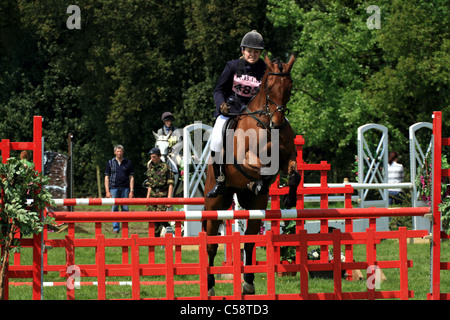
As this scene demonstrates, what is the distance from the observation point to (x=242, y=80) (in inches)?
325

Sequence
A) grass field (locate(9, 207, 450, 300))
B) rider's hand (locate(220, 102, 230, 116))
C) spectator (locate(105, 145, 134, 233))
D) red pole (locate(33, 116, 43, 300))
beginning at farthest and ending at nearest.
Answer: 1. spectator (locate(105, 145, 134, 233))
2. grass field (locate(9, 207, 450, 300))
3. rider's hand (locate(220, 102, 230, 116))
4. red pole (locate(33, 116, 43, 300))

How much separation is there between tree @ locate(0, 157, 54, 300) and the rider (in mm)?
2011

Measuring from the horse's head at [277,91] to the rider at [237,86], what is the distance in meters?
0.67

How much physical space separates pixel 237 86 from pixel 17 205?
9.36 ft

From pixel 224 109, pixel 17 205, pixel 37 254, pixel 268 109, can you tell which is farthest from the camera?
pixel 224 109

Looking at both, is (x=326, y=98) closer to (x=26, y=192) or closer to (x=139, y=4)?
(x=139, y=4)

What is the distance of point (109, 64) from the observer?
30.8m

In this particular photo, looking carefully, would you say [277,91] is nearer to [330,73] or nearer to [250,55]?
[250,55]

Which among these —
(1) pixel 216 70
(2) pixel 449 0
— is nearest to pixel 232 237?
(2) pixel 449 0

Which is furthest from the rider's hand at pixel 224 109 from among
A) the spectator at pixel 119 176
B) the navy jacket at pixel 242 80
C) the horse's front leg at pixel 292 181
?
the spectator at pixel 119 176

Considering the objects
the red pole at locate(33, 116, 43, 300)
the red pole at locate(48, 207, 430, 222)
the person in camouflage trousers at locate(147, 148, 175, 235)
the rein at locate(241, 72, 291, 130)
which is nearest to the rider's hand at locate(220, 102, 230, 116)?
the rein at locate(241, 72, 291, 130)

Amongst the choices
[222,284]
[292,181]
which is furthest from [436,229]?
[222,284]

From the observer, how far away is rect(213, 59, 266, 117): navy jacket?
27.0ft

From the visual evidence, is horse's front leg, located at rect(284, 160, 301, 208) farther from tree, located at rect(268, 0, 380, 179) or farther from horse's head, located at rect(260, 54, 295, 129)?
tree, located at rect(268, 0, 380, 179)
